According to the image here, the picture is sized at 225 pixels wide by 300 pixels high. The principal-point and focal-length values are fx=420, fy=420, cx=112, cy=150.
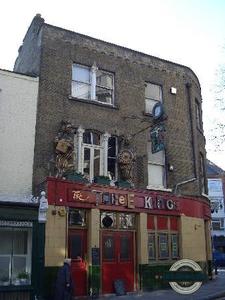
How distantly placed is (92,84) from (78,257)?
7.39 meters

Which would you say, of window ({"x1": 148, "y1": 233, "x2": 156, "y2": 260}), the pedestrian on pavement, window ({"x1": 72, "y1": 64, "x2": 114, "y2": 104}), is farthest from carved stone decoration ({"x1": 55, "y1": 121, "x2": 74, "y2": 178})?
window ({"x1": 148, "y1": 233, "x2": 156, "y2": 260})

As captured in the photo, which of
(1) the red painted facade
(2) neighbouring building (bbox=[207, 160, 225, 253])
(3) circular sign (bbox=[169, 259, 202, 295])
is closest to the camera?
(3) circular sign (bbox=[169, 259, 202, 295])

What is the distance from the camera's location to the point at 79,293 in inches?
598

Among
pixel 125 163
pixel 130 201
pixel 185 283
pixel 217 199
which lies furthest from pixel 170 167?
pixel 217 199

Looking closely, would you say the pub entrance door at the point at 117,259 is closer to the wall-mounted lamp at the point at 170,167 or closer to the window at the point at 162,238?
the window at the point at 162,238

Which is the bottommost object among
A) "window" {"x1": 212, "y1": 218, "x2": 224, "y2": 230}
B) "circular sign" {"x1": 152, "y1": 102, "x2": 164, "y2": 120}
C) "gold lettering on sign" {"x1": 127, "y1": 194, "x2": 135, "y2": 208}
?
"gold lettering on sign" {"x1": 127, "y1": 194, "x2": 135, "y2": 208}

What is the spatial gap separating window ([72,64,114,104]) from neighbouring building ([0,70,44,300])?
1.99 meters

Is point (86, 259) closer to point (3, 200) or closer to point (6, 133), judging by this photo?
point (3, 200)

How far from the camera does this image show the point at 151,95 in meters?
20.2

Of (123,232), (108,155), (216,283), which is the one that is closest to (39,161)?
(108,155)

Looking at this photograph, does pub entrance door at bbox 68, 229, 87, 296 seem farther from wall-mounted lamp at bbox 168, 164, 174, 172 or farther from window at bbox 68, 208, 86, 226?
wall-mounted lamp at bbox 168, 164, 174, 172

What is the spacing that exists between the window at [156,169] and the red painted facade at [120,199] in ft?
2.53

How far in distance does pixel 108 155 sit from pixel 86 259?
453 cm

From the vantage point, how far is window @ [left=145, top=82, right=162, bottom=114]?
19.9 m
